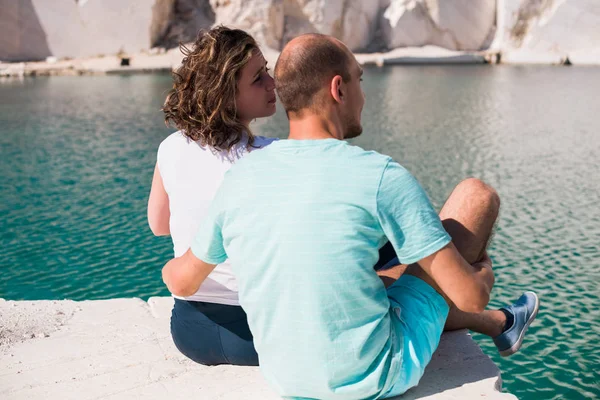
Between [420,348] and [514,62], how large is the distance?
961 inches

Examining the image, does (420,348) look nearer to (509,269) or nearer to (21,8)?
(509,269)

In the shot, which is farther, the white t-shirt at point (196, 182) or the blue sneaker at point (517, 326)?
the blue sneaker at point (517, 326)

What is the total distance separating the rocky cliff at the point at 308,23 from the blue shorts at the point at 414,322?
23549mm

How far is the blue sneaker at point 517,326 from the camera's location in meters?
2.27

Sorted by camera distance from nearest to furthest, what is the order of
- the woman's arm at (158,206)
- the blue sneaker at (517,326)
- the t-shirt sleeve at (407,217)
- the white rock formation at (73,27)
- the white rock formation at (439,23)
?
the t-shirt sleeve at (407,217) < the woman's arm at (158,206) < the blue sneaker at (517,326) < the white rock formation at (73,27) < the white rock formation at (439,23)

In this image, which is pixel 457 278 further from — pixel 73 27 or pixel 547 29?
pixel 547 29

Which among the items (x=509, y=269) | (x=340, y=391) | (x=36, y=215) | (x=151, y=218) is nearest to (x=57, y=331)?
(x=151, y=218)

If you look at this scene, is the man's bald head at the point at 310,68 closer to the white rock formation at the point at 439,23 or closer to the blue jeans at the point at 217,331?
the blue jeans at the point at 217,331

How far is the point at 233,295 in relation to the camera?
2.09 metres

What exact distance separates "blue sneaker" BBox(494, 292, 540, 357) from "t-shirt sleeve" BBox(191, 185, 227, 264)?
41.3 inches

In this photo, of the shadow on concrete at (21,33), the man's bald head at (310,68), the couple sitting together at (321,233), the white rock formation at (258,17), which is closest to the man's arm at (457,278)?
the couple sitting together at (321,233)

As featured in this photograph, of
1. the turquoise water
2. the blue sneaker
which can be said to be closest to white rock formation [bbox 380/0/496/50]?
the turquoise water

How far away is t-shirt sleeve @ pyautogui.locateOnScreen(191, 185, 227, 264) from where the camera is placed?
5.57 feet

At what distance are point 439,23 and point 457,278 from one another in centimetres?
2671
